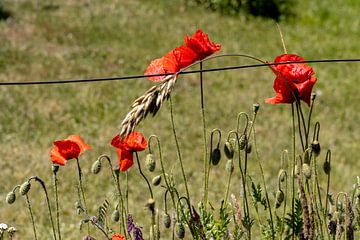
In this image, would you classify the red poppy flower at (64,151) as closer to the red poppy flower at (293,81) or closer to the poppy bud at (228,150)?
the poppy bud at (228,150)

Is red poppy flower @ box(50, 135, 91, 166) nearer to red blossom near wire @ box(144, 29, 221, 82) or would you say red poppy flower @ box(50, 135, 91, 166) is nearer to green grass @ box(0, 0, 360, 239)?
red blossom near wire @ box(144, 29, 221, 82)

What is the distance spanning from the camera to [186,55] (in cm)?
216

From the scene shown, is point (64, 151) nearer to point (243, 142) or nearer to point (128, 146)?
point (128, 146)

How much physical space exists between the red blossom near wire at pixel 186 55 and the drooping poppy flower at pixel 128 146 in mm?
178

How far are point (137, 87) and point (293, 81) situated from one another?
18.2 ft

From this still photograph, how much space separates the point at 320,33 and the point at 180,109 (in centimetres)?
364

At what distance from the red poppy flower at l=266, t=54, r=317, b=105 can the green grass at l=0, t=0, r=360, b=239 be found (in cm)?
243

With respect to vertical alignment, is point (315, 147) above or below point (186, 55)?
below

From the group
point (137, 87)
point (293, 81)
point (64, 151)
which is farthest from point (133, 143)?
point (137, 87)

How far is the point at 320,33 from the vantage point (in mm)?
10203

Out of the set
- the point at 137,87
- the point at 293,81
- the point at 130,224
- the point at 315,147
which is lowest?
the point at 130,224

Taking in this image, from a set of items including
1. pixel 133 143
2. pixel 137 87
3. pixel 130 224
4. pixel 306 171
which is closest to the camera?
pixel 306 171

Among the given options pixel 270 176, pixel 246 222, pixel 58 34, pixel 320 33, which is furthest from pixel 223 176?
pixel 320 33

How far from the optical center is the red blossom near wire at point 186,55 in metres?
2.14
